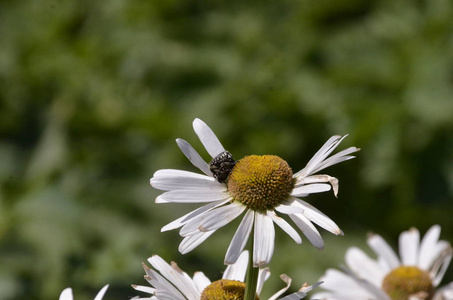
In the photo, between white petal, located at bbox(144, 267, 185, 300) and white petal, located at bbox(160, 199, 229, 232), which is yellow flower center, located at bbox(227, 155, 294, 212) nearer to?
white petal, located at bbox(160, 199, 229, 232)

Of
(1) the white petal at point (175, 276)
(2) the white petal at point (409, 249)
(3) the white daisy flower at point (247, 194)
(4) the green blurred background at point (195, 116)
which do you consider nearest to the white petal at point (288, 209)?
(3) the white daisy flower at point (247, 194)

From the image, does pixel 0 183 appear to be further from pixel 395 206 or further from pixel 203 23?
pixel 395 206

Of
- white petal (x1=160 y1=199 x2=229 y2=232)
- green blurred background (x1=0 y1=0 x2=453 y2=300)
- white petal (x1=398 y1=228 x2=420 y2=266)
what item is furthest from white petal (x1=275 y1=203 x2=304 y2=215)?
green blurred background (x1=0 y1=0 x2=453 y2=300)

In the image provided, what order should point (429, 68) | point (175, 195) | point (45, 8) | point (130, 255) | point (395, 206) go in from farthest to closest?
point (45, 8) → point (395, 206) → point (429, 68) → point (130, 255) → point (175, 195)

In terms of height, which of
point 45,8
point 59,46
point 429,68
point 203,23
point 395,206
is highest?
point 45,8

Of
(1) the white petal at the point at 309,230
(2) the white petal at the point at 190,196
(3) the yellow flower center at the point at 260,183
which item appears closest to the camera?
(1) the white petal at the point at 309,230

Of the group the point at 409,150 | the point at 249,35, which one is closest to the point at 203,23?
the point at 249,35

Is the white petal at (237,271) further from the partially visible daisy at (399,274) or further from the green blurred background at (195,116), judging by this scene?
the green blurred background at (195,116)

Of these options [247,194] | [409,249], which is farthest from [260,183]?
[409,249]
